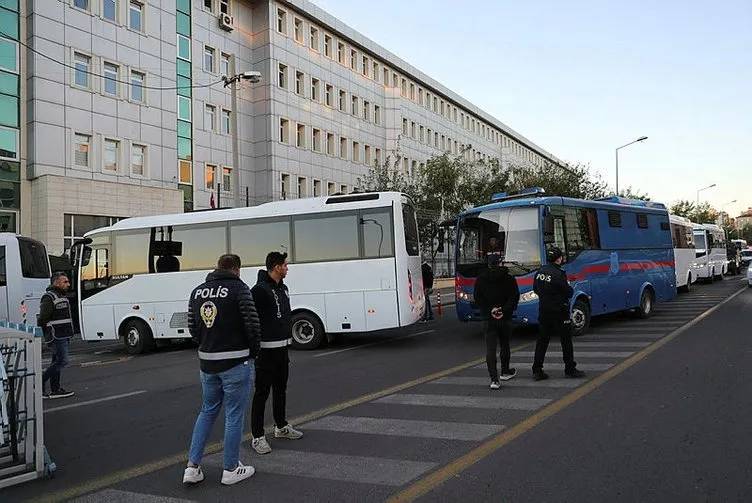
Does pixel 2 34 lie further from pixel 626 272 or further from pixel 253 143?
pixel 626 272

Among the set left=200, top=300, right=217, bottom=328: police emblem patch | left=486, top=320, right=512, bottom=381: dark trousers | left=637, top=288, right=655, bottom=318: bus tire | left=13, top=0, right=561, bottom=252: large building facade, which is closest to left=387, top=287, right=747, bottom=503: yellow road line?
left=486, top=320, right=512, bottom=381: dark trousers

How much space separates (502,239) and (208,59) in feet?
96.5

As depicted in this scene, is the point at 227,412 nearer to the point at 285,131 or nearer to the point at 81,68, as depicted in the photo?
the point at 81,68

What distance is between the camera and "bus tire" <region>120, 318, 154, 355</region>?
46.7 feet

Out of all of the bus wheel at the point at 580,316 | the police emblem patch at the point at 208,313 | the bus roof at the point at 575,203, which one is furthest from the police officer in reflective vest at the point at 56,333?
the bus wheel at the point at 580,316

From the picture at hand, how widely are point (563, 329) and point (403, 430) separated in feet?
10.5

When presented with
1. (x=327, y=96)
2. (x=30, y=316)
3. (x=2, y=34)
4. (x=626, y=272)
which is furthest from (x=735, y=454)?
(x=327, y=96)

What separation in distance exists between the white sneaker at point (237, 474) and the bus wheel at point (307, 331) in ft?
27.2

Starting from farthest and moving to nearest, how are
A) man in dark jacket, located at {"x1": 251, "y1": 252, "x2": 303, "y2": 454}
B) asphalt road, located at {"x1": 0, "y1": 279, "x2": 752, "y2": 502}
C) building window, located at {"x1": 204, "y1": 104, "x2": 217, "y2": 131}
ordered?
1. building window, located at {"x1": 204, "y1": 104, "x2": 217, "y2": 131}
2. man in dark jacket, located at {"x1": 251, "y1": 252, "x2": 303, "y2": 454}
3. asphalt road, located at {"x1": 0, "y1": 279, "x2": 752, "y2": 502}

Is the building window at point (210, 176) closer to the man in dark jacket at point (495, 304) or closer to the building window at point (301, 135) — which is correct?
the building window at point (301, 135)

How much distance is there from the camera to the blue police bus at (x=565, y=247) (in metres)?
12.8

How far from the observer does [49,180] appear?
27.0m

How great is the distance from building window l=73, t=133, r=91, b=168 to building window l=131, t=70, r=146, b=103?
137 inches

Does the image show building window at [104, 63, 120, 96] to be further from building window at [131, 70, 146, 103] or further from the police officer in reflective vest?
the police officer in reflective vest
